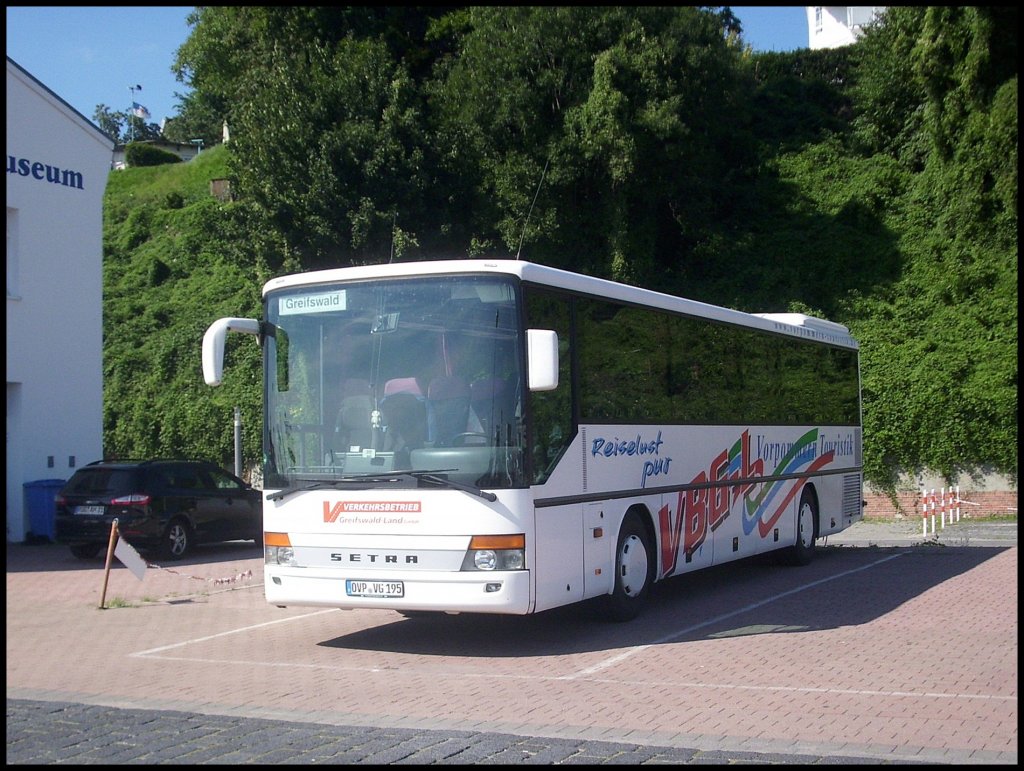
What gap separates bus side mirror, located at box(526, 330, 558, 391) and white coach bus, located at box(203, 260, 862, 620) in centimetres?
1

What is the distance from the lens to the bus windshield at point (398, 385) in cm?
980

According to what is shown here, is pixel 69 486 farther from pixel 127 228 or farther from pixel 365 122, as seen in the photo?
pixel 127 228

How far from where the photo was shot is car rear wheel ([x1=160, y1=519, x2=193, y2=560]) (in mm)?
19125

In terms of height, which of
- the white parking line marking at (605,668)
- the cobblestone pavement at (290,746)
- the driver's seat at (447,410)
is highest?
the driver's seat at (447,410)

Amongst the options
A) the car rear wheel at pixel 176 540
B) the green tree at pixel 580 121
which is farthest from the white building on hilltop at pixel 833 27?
the car rear wheel at pixel 176 540

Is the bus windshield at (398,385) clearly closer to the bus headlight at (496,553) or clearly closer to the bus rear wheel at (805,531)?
the bus headlight at (496,553)

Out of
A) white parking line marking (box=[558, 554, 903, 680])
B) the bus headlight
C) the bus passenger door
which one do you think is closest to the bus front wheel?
the bus passenger door

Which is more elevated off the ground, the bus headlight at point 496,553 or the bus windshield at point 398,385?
the bus windshield at point 398,385

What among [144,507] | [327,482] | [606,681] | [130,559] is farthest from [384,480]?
[144,507]

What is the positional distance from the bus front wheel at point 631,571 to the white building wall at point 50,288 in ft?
47.0

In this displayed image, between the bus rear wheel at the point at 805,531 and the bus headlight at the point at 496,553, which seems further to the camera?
the bus rear wheel at the point at 805,531

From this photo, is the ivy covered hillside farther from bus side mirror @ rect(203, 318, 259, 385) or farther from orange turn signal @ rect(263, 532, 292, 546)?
orange turn signal @ rect(263, 532, 292, 546)

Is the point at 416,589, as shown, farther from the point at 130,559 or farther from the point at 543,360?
the point at 130,559

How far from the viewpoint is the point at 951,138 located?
27344 millimetres
